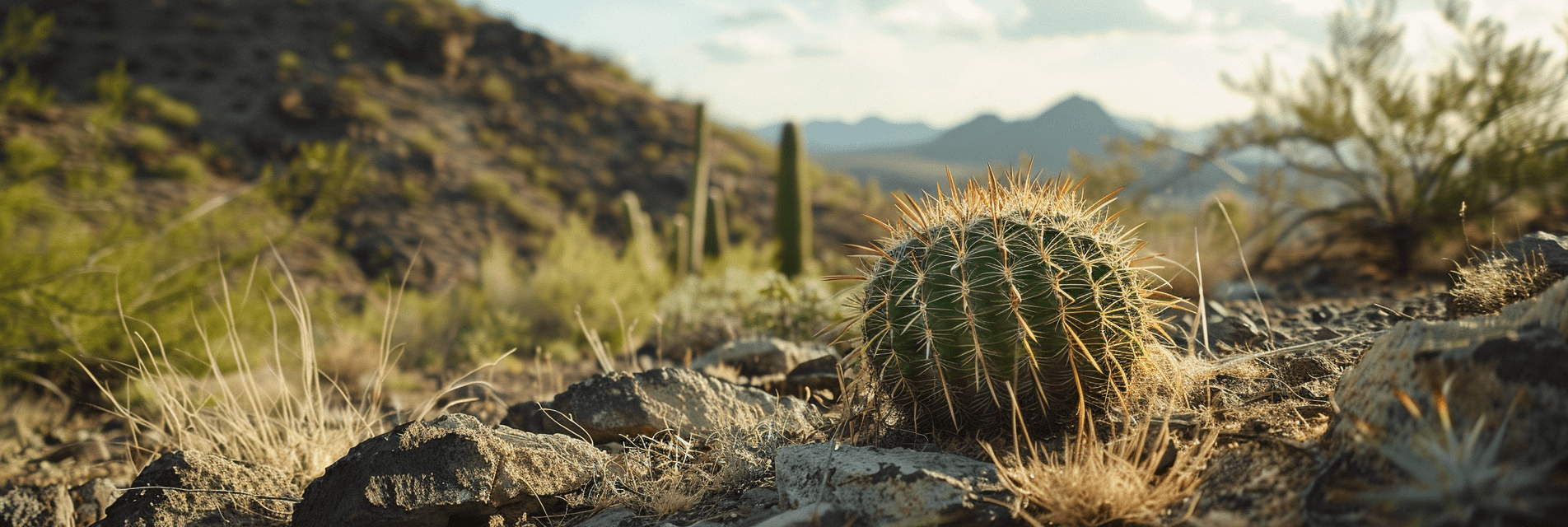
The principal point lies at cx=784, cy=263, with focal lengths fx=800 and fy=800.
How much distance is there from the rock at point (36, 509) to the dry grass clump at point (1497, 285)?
5.34m

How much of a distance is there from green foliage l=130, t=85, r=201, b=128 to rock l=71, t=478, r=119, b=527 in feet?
63.3

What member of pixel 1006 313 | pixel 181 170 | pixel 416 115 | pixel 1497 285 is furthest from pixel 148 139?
pixel 1497 285

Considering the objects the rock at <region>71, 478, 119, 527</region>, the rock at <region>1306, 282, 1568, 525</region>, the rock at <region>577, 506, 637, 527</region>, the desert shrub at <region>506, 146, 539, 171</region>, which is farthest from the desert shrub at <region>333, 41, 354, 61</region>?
the rock at <region>1306, 282, 1568, 525</region>

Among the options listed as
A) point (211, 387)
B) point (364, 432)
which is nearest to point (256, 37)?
point (211, 387)

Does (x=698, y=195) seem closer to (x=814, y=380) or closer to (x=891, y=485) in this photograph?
(x=814, y=380)

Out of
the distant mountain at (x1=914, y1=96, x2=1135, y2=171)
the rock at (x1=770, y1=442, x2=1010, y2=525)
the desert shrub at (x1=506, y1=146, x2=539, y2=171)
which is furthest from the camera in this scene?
the distant mountain at (x1=914, y1=96, x2=1135, y2=171)

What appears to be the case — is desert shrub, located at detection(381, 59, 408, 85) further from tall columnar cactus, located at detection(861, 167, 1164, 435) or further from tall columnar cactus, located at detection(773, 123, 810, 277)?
tall columnar cactus, located at detection(861, 167, 1164, 435)

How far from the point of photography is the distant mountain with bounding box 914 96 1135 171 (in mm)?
88312

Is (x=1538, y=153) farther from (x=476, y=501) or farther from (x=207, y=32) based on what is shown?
(x=207, y=32)

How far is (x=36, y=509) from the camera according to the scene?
3.24m

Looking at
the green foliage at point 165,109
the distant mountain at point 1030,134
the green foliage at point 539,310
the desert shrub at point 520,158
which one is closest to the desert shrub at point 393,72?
the desert shrub at point 520,158

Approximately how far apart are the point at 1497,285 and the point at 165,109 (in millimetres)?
23819

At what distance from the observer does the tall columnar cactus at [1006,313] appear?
7.55 feet

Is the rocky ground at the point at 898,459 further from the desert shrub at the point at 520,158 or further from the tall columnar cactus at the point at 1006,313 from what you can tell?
the desert shrub at the point at 520,158
